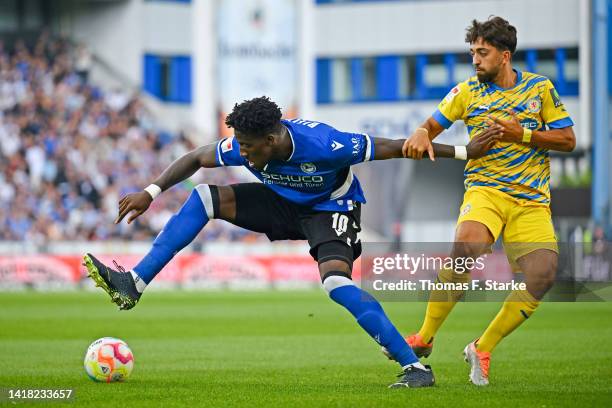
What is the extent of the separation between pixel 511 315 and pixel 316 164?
201cm

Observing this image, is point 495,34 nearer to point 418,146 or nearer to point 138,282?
point 418,146

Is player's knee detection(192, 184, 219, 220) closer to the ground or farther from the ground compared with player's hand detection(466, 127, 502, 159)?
closer to the ground

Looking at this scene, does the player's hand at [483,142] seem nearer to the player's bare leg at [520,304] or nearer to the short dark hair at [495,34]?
the short dark hair at [495,34]

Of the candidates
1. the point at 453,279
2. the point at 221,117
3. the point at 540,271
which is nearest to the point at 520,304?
the point at 540,271

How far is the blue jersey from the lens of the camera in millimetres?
8500

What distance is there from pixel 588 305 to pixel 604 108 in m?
9.15

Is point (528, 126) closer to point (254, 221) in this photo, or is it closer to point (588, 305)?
point (254, 221)

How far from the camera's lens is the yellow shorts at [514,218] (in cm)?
889

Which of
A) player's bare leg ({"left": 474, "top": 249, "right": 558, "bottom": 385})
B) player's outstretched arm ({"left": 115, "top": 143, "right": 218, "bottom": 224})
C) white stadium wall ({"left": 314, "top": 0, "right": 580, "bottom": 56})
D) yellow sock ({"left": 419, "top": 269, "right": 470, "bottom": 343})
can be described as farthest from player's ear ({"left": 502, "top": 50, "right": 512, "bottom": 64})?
white stadium wall ({"left": 314, "top": 0, "right": 580, "bottom": 56})

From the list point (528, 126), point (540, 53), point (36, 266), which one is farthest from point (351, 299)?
point (540, 53)

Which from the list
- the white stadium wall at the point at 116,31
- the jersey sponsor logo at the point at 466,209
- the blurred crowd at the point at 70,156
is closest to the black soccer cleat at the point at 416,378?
the jersey sponsor logo at the point at 466,209

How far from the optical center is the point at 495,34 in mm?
8922

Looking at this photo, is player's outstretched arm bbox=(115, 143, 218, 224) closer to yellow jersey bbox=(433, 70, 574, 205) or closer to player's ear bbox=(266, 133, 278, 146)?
player's ear bbox=(266, 133, 278, 146)

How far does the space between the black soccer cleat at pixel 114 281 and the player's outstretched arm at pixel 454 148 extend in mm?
2185
